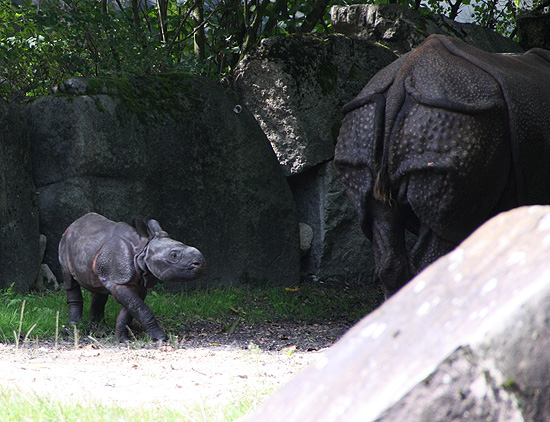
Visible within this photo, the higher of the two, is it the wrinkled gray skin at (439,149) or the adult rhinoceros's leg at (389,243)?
the wrinkled gray skin at (439,149)

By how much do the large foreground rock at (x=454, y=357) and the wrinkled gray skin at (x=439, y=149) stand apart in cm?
254

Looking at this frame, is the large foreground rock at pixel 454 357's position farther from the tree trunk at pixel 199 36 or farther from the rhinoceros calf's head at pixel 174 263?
the tree trunk at pixel 199 36

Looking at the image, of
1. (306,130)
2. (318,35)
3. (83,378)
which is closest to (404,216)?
(83,378)

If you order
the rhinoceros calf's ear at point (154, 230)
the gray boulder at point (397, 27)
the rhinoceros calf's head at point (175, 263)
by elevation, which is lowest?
the rhinoceros calf's head at point (175, 263)

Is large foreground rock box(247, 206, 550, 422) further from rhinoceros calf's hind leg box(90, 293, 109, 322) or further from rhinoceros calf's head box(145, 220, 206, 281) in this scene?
rhinoceros calf's hind leg box(90, 293, 109, 322)

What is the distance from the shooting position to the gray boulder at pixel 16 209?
5.94 meters

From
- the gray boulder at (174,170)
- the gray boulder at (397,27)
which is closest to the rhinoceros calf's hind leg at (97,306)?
the gray boulder at (174,170)

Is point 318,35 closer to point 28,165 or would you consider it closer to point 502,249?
point 28,165

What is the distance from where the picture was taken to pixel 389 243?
4242 mm

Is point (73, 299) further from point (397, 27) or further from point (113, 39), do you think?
point (397, 27)

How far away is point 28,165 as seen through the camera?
6.26 metres

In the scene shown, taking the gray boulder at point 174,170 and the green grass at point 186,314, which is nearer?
the green grass at point 186,314

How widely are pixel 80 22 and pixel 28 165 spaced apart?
1.82 m

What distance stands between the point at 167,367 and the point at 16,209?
9.66ft
